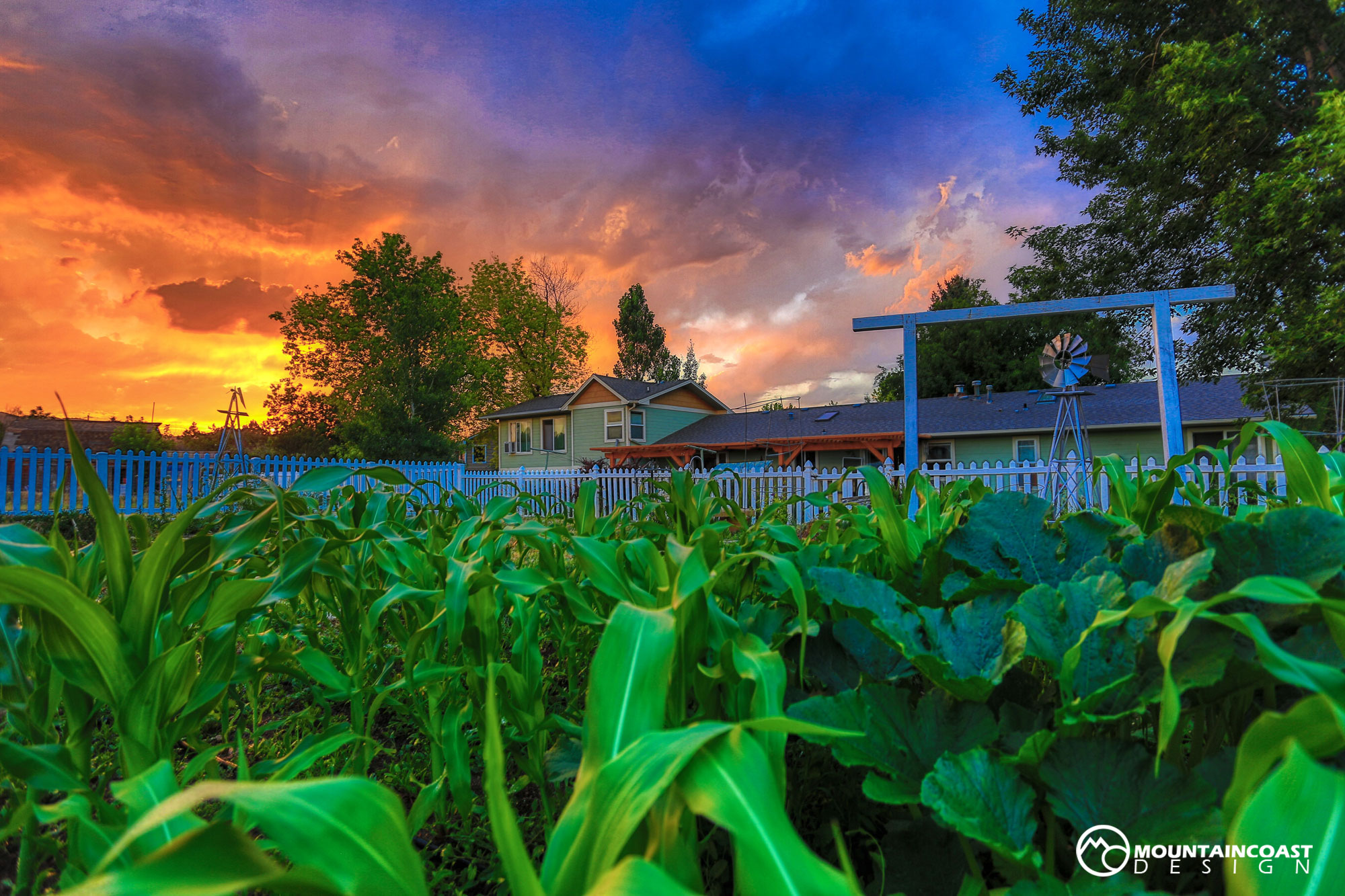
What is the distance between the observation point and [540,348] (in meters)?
36.2

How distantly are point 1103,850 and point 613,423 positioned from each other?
27585 millimetres

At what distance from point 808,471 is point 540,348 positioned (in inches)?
1073

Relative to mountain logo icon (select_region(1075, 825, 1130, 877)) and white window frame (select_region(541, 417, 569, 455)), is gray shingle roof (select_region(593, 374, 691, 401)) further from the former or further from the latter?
mountain logo icon (select_region(1075, 825, 1130, 877))

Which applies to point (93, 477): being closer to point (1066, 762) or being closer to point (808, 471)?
point (1066, 762)

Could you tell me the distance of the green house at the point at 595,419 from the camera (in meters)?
27.9

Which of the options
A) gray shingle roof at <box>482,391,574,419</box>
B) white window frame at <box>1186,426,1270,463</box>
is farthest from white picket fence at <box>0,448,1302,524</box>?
gray shingle roof at <box>482,391,574,419</box>

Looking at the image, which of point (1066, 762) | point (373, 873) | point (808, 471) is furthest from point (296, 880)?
point (808, 471)

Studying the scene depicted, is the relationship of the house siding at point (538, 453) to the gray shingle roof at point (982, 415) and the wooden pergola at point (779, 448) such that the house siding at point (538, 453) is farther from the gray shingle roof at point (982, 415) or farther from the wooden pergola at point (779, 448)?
the gray shingle roof at point (982, 415)

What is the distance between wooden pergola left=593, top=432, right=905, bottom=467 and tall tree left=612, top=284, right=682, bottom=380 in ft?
57.2


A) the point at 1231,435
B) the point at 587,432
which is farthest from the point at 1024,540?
the point at 587,432

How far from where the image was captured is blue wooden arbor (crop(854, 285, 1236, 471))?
776 cm

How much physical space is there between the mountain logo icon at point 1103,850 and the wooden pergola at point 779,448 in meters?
19.7

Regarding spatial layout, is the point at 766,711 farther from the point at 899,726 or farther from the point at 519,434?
the point at 519,434

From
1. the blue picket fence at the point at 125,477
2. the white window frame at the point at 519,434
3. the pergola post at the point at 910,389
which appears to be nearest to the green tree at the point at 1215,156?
the pergola post at the point at 910,389
